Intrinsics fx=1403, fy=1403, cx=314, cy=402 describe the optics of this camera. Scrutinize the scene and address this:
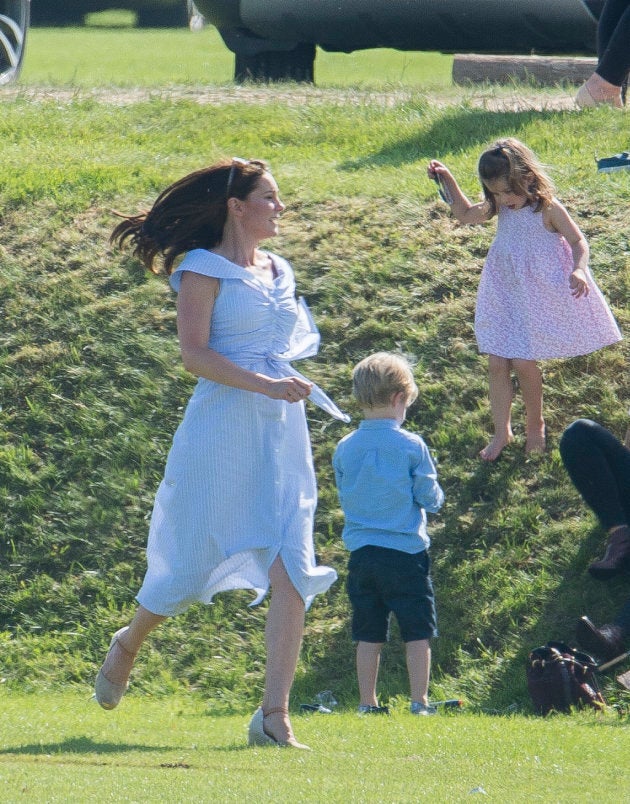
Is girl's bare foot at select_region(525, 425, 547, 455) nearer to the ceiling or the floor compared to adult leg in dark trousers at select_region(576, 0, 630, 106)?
nearer to the floor

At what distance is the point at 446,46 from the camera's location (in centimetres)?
1286

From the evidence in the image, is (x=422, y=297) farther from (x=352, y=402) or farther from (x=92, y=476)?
(x=92, y=476)

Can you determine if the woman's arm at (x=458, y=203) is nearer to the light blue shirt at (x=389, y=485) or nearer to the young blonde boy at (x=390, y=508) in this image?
the young blonde boy at (x=390, y=508)

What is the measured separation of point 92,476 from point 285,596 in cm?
285

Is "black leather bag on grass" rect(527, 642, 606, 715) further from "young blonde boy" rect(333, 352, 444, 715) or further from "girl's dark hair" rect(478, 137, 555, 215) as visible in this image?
"girl's dark hair" rect(478, 137, 555, 215)

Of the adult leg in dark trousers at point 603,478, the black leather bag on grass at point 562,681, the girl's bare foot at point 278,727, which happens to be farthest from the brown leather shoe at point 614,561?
the girl's bare foot at point 278,727

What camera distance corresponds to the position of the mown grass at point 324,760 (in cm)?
389

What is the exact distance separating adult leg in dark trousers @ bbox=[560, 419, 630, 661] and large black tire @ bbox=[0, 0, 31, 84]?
9.32 m

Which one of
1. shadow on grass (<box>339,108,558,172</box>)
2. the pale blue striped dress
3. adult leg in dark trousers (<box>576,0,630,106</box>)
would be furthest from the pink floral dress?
adult leg in dark trousers (<box>576,0,630,106</box>)

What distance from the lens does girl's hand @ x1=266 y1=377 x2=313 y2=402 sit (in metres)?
4.45

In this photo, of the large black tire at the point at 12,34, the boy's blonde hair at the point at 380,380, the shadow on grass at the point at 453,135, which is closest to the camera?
the boy's blonde hair at the point at 380,380

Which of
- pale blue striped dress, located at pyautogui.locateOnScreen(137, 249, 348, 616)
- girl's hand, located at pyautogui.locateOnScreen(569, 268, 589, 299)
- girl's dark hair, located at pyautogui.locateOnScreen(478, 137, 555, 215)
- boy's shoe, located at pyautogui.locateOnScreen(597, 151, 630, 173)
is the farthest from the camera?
boy's shoe, located at pyautogui.locateOnScreen(597, 151, 630, 173)

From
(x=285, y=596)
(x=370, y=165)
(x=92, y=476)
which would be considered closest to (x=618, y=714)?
(x=285, y=596)

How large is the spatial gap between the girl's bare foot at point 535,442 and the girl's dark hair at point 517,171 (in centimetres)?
Result: 111
